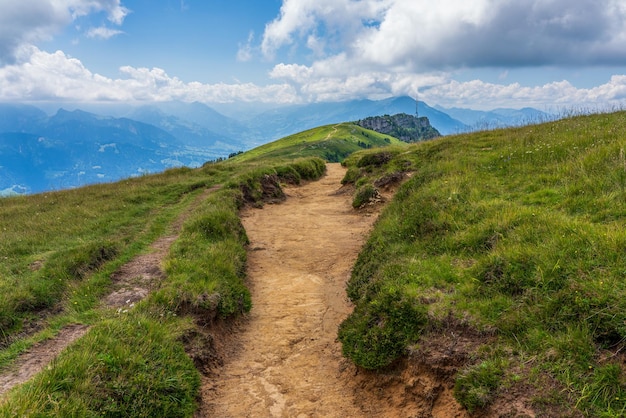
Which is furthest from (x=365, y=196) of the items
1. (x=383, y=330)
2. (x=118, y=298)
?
(x=118, y=298)

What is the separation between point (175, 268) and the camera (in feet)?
33.3

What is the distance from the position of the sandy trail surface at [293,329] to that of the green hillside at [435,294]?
0.63 meters

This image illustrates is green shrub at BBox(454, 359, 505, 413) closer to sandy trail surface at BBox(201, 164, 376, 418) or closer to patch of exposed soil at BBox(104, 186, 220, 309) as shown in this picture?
sandy trail surface at BBox(201, 164, 376, 418)

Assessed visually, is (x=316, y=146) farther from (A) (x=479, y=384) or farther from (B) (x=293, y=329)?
(A) (x=479, y=384)

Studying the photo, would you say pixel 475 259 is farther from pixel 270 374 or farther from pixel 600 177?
pixel 270 374

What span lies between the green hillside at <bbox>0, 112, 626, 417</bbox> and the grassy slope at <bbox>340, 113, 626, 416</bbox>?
29 millimetres

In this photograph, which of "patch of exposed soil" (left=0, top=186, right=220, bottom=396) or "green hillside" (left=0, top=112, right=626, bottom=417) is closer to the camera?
"green hillside" (left=0, top=112, right=626, bottom=417)

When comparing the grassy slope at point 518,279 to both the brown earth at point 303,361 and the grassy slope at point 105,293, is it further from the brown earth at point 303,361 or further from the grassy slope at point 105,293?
the grassy slope at point 105,293

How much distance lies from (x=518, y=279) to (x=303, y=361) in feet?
16.0

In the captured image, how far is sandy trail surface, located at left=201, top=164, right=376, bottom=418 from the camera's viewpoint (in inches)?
263

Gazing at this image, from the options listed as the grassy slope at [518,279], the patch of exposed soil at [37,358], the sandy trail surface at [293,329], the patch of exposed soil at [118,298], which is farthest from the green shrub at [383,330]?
the patch of exposed soil at [37,358]

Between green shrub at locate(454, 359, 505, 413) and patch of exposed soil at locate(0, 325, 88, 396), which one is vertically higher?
green shrub at locate(454, 359, 505, 413)

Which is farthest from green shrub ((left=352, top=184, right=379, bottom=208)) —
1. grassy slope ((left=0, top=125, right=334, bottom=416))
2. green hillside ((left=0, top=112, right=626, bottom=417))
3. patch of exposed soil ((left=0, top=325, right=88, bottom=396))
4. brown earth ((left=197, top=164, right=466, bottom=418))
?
patch of exposed soil ((left=0, top=325, right=88, bottom=396))

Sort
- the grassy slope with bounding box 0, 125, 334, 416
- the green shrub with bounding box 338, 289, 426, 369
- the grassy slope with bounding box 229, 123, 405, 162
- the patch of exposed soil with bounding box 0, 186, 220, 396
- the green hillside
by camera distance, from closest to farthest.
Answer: the green hillside
the grassy slope with bounding box 0, 125, 334, 416
the patch of exposed soil with bounding box 0, 186, 220, 396
the green shrub with bounding box 338, 289, 426, 369
the grassy slope with bounding box 229, 123, 405, 162
